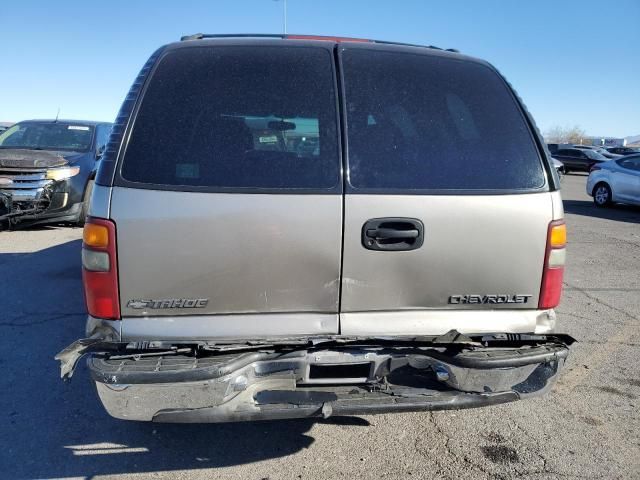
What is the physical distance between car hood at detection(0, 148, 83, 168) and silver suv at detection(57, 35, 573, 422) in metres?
Result: 6.42

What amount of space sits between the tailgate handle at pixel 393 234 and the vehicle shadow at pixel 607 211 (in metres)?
11.7

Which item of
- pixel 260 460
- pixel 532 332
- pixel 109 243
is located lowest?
pixel 260 460

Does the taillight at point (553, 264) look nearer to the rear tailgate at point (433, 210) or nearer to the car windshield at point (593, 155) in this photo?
the rear tailgate at point (433, 210)

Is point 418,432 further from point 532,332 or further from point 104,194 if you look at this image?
point 104,194

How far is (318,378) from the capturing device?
2.49 metres

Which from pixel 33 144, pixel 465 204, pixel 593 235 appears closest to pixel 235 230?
pixel 465 204

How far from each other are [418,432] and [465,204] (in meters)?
1.52

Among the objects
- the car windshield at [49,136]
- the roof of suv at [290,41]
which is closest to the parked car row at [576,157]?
the car windshield at [49,136]

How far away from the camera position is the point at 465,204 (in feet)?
8.29

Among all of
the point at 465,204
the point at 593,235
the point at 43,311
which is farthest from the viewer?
the point at 593,235

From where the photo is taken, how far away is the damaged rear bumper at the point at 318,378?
230 cm

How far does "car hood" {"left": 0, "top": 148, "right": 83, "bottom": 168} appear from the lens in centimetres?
801

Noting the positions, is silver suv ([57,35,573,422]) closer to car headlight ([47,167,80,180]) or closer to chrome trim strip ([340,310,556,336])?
chrome trim strip ([340,310,556,336])

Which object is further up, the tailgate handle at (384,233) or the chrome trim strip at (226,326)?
the tailgate handle at (384,233)
